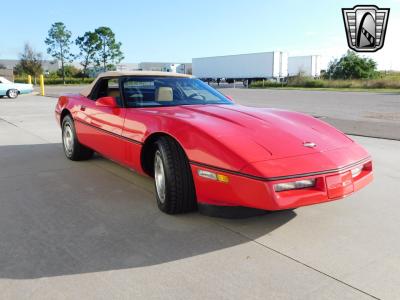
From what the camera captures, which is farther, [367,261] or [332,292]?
[367,261]

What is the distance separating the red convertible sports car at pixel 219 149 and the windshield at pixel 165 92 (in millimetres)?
11

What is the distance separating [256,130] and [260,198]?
734 millimetres

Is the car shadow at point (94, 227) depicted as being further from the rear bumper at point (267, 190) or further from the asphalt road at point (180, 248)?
the rear bumper at point (267, 190)

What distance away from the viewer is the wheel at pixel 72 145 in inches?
205

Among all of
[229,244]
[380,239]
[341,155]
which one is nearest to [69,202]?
[229,244]

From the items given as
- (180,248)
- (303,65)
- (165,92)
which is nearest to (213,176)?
(180,248)

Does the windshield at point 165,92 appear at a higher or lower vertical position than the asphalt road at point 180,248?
higher

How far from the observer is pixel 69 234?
2.95 metres

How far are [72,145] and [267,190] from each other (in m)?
3.47

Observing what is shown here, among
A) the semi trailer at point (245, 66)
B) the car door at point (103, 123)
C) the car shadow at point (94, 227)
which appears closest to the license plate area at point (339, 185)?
the car shadow at point (94, 227)

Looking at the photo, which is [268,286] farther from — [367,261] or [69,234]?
[69,234]

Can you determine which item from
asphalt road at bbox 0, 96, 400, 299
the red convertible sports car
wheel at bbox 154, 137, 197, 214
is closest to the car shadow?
asphalt road at bbox 0, 96, 400, 299

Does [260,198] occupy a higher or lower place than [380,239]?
higher

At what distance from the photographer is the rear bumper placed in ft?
8.56
